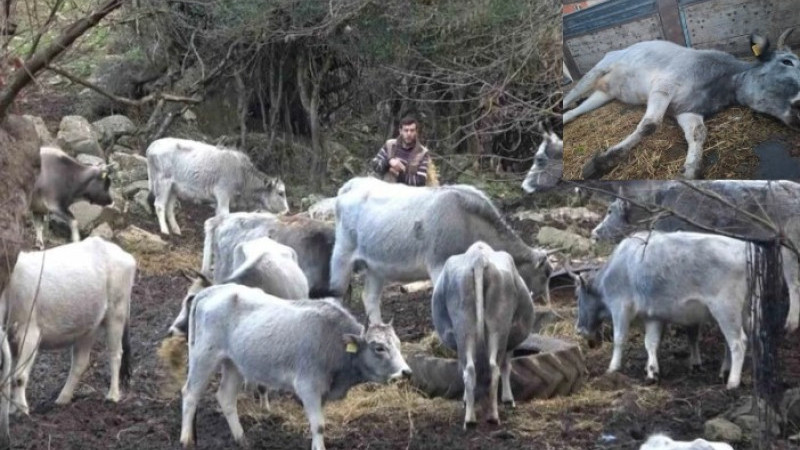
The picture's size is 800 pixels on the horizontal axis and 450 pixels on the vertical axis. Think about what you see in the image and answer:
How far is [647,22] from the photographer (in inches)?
301

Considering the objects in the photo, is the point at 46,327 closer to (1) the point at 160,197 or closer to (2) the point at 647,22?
(2) the point at 647,22

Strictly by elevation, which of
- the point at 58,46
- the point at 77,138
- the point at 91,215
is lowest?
the point at 91,215

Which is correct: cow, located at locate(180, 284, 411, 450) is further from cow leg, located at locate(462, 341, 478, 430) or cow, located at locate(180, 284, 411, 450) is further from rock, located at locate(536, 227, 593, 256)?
rock, located at locate(536, 227, 593, 256)

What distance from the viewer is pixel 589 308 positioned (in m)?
12.2

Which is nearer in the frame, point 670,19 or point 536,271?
point 670,19

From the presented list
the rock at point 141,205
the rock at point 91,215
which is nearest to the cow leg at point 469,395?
the rock at point 91,215

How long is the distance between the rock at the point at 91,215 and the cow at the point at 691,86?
39.8ft

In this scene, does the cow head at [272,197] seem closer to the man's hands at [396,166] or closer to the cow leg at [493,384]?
the man's hands at [396,166]

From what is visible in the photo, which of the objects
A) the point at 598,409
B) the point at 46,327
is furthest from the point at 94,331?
the point at 598,409

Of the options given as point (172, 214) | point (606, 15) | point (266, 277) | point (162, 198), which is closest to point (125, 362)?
point (266, 277)

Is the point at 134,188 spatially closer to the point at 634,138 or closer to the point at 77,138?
the point at 77,138

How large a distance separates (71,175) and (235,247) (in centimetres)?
653

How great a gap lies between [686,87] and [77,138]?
15.2 m

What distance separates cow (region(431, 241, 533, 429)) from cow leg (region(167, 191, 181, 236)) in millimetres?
9732
